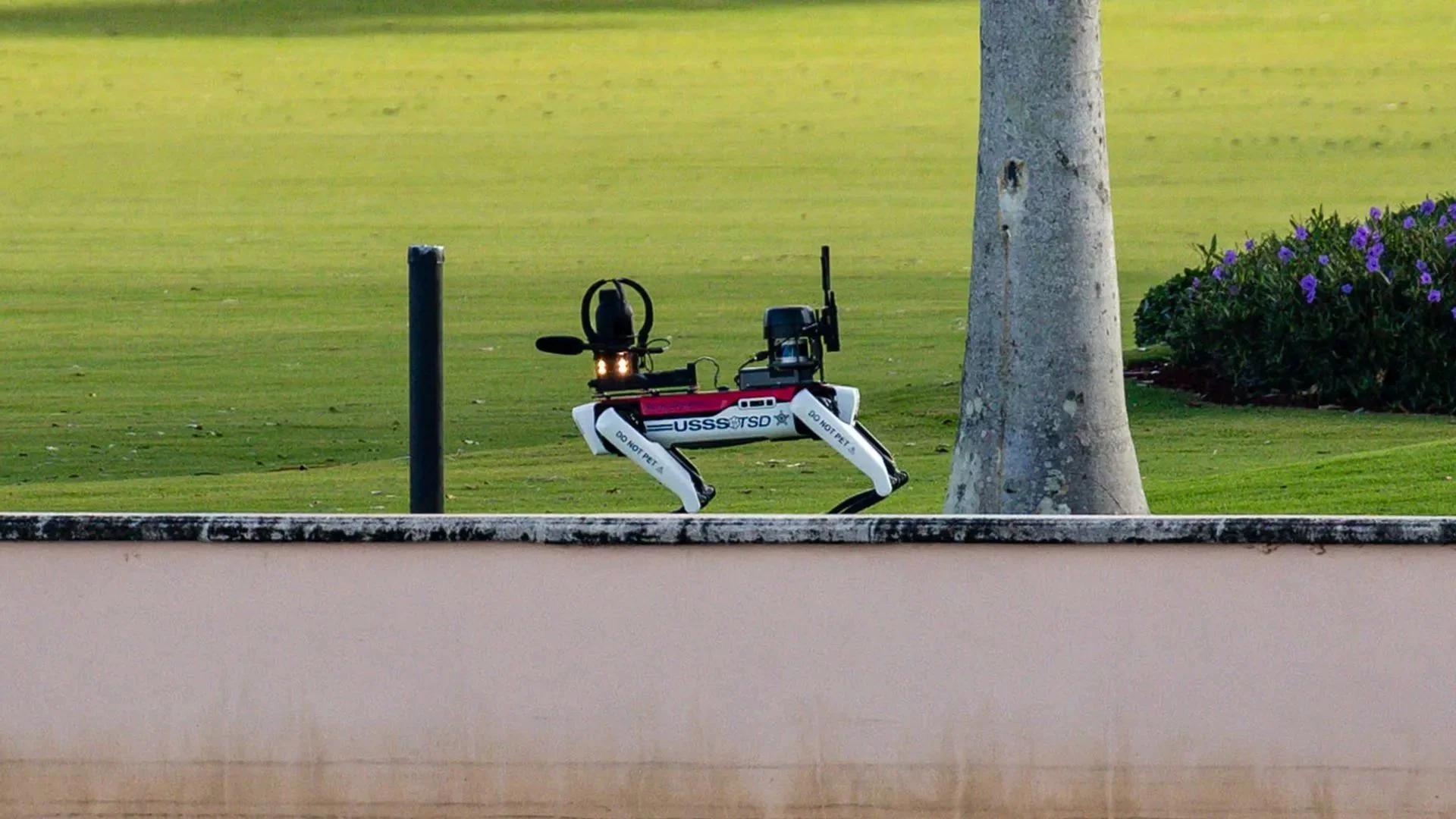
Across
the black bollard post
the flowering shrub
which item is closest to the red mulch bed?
the flowering shrub

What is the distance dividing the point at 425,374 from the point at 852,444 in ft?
4.44

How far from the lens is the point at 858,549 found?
7227 millimetres

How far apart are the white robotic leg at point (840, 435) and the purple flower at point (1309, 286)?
9403 mm

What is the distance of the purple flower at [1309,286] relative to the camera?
17.3 metres

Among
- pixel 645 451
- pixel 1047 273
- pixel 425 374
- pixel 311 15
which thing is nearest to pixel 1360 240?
pixel 1047 273

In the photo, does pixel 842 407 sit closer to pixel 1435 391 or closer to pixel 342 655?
pixel 342 655

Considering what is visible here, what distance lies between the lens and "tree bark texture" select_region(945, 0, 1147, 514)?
10172 millimetres

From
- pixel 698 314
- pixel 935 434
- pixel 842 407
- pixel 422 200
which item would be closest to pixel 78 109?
pixel 422 200

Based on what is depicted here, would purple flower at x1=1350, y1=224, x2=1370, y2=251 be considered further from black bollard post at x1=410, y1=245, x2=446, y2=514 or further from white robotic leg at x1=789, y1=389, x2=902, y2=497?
black bollard post at x1=410, y1=245, x2=446, y2=514

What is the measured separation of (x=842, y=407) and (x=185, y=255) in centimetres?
2859

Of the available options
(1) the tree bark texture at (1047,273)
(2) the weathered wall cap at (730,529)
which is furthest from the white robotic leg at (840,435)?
(1) the tree bark texture at (1047,273)

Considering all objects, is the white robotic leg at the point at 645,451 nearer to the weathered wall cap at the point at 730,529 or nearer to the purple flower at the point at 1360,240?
the weathered wall cap at the point at 730,529

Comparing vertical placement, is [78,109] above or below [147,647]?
above

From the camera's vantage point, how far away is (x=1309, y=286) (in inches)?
683
